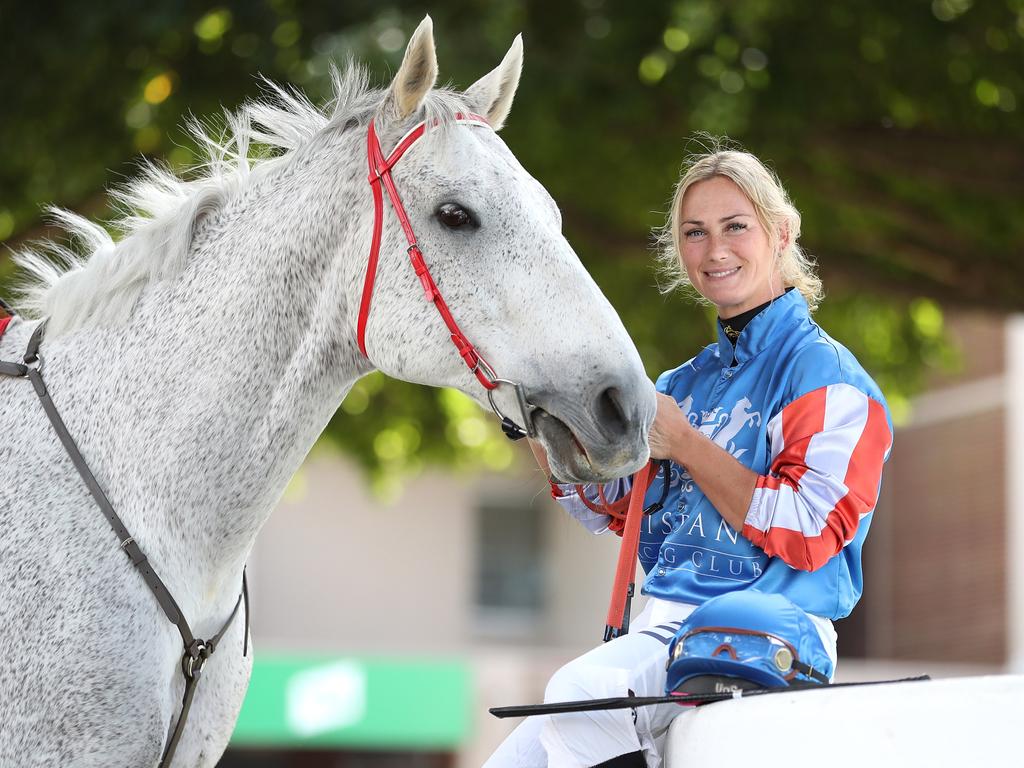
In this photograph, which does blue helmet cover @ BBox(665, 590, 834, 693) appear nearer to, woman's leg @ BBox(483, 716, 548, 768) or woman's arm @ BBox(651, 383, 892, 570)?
woman's arm @ BBox(651, 383, 892, 570)

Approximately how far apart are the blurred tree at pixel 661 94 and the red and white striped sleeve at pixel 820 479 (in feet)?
13.9

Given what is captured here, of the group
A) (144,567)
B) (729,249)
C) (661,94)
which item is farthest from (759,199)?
(661,94)

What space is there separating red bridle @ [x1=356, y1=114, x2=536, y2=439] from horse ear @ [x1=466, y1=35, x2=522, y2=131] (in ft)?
0.38

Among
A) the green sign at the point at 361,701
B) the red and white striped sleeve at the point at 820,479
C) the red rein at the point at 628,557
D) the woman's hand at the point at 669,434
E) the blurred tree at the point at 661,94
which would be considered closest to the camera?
the red and white striped sleeve at the point at 820,479

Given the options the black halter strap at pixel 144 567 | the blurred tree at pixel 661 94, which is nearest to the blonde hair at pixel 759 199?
the black halter strap at pixel 144 567

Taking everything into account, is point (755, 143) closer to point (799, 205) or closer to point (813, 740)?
point (799, 205)

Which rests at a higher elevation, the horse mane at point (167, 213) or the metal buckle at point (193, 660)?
the horse mane at point (167, 213)

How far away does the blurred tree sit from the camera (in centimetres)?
711

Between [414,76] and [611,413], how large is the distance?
0.92 metres

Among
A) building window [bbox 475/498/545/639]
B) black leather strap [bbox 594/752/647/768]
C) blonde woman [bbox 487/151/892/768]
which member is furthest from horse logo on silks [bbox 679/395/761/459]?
building window [bbox 475/498/545/639]

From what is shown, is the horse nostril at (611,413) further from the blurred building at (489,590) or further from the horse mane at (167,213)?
the blurred building at (489,590)

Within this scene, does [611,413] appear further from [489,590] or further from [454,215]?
[489,590]

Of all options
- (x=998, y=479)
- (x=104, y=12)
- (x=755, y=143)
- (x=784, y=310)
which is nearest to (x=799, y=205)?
(x=755, y=143)

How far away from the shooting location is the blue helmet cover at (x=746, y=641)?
250cm
